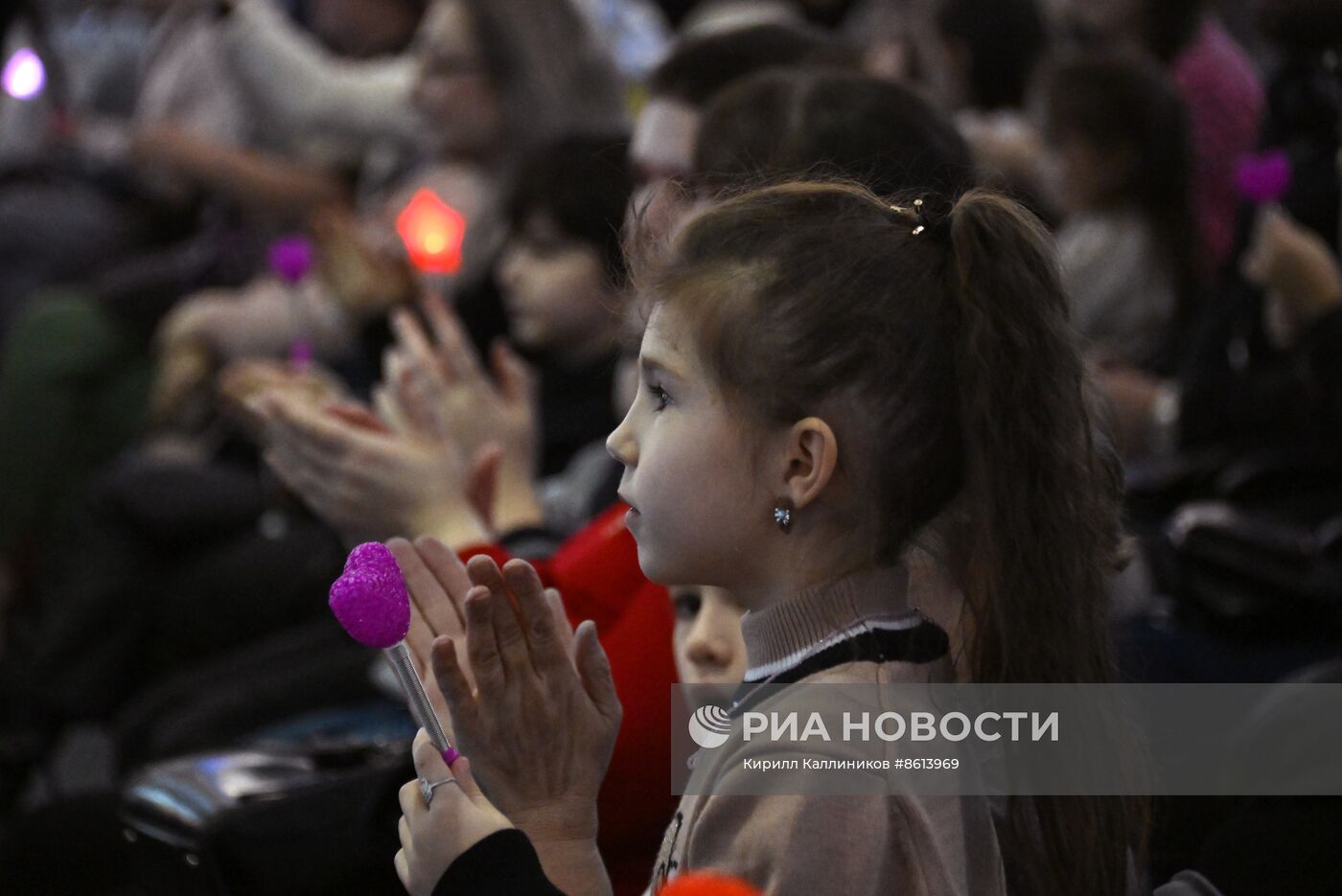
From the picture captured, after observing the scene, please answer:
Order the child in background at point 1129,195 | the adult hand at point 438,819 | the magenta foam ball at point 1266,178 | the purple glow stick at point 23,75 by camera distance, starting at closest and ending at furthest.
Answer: the adult hand at point 438,819 → the magenta foam ball at point 1266,178 → the child in background at point 1129,195 → the purple glow stick at point 23,75

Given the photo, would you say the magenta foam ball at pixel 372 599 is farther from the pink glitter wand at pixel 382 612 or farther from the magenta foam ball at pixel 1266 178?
the magenta foam ball at pixel 1266 178

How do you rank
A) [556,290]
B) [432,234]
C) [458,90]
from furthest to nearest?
[458,90] < [432,234] < [556,290]

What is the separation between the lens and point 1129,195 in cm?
247

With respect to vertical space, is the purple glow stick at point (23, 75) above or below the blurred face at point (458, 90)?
below

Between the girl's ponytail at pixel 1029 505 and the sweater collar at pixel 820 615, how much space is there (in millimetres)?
56

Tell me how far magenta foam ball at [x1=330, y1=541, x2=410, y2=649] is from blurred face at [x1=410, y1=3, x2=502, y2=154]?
6.30 ft

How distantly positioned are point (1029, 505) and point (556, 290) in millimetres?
1344

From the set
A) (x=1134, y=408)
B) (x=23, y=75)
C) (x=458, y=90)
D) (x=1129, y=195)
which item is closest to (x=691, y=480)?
(x=1134, y=408)

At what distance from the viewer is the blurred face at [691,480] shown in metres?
0.90

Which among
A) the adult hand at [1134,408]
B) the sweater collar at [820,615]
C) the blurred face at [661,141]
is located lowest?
the adult hand at [1134,408]

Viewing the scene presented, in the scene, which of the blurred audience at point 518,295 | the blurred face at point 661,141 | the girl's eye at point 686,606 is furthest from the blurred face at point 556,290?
the girl's eye at point 686,606

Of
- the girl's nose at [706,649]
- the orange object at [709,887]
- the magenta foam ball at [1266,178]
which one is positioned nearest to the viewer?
the orange object at [709,887]

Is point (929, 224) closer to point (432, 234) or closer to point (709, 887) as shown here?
point (709, 887)

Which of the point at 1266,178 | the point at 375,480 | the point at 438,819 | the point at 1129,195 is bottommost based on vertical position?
the point at 1129,195
